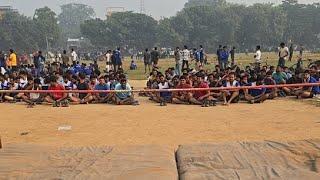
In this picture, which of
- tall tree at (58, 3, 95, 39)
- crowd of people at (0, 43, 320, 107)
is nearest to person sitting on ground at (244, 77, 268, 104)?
crowd of people at (0, 43, 320, 107)

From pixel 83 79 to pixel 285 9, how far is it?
6643cm

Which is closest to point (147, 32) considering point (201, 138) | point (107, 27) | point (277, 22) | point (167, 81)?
point (107, 27)

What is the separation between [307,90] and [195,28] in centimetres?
5527

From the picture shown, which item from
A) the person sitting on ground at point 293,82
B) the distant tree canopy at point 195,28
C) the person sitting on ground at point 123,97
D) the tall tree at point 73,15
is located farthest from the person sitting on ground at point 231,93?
the tall tree at point 73,15

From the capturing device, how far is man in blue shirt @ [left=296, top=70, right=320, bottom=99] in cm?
1213

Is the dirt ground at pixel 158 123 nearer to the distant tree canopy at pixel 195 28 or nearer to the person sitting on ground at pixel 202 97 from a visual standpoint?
the person sitting on ground at pixel 202 97

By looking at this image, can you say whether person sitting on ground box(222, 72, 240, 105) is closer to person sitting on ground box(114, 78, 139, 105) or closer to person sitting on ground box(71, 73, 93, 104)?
person sitting on ground box(114, 78, 139, 105)

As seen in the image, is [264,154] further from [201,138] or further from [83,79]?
[83,79]

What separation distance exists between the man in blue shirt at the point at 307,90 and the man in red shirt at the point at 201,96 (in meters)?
2.49

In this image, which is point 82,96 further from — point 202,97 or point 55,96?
point 202,97

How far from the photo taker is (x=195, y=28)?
66812 millimetres

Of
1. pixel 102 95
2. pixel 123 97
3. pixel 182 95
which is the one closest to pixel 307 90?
pixel 182 95

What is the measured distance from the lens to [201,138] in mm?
7711

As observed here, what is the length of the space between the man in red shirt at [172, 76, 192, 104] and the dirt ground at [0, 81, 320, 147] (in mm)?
414
